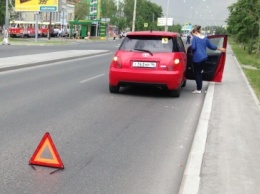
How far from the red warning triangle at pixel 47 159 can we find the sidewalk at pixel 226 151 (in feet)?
4.93

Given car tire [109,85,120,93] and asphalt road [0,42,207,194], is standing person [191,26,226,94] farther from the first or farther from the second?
car tire [109,85,120,93]

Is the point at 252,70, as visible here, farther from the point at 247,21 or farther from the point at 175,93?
the point at 247,21

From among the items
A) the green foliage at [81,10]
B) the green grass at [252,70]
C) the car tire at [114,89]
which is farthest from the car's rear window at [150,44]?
the green foliage at [81,10]

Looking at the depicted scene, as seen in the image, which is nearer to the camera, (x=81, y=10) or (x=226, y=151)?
(x=226, y=151)

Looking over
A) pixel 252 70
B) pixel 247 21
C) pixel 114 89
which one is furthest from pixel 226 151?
pixel 247 21

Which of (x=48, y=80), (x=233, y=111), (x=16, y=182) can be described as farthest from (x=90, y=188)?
(x=48, y=80)

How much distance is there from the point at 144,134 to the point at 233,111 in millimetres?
2526

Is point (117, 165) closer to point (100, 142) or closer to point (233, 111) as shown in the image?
point (100, 142)

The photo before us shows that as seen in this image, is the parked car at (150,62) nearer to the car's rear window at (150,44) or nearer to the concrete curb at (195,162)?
the car's rear window at (150,44)

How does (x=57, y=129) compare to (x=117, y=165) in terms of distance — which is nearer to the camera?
(x=117, y=165)

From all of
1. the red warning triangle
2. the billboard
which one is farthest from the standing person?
the billboard

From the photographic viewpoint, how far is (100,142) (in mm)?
5984

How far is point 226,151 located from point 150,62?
4844mm

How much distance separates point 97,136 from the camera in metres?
6.31
